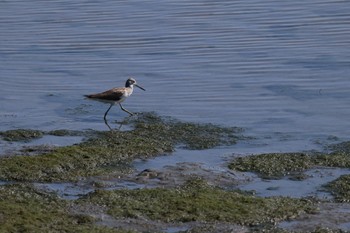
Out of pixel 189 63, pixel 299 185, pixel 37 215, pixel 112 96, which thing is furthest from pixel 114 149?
pixel 189 63

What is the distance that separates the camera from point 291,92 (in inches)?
695

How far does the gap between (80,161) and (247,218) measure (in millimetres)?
3033

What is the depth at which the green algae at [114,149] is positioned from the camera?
12.3m

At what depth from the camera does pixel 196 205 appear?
10.9m

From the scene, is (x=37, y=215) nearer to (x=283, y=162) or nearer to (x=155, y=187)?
(x=155, y=187)

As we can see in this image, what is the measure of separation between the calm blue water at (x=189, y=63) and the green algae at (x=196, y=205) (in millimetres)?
2977

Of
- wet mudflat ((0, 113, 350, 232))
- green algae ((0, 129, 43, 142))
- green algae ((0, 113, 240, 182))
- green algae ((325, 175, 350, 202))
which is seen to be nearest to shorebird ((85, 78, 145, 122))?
green algae ((0, 113, 240, 182))

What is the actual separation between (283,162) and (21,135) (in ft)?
12.8

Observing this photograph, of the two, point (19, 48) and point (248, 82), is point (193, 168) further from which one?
point (19, 48)

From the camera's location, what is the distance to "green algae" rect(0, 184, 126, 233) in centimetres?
1002

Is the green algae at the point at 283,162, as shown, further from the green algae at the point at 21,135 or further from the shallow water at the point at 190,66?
the green algae at the point at 21,135

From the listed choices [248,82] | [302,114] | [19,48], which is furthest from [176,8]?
[302,114]

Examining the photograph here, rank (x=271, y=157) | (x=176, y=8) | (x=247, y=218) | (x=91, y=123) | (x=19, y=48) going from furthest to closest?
(x=176, y=8), (x=19, y=48), (x=91, y=123), (x=271, y=157), (x=247, y=218)

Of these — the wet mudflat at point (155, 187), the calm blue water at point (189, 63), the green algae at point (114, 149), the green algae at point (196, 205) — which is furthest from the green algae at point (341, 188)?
the green algae at point (114, 149)
